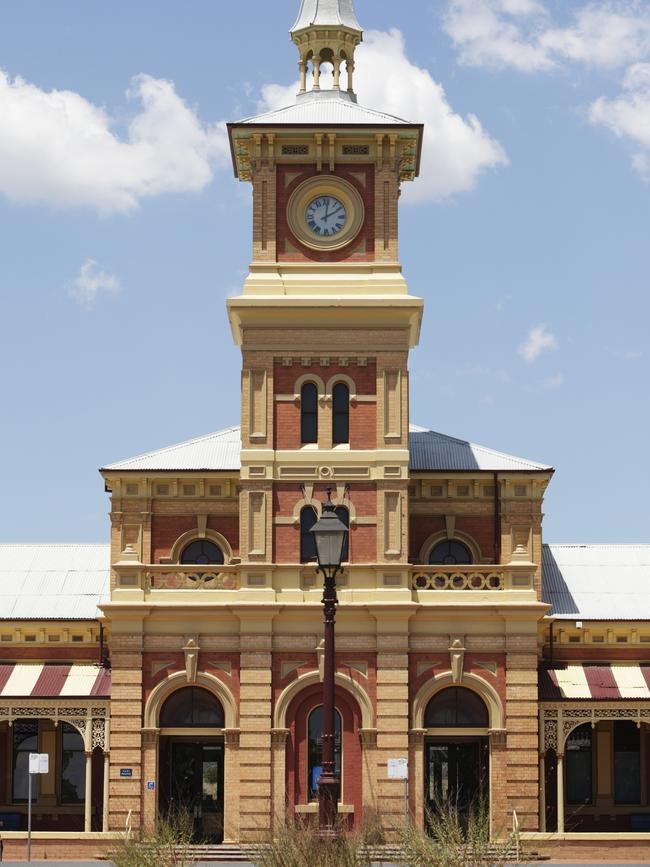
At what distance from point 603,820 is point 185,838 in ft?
71.8

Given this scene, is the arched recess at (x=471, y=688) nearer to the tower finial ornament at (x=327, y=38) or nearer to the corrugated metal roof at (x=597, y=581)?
the corrugated metal roof at (x=597, y=581)

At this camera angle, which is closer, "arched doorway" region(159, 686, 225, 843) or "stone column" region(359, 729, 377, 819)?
"stone column" region(359, 729, 377, 819)

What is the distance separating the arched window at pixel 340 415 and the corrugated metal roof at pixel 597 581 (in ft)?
28.3

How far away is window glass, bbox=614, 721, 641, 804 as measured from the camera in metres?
50.2

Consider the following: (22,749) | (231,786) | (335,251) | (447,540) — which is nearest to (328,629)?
(231,786)

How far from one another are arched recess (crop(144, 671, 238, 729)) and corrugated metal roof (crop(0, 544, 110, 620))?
6.24 m

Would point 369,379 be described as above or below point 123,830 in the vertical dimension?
above

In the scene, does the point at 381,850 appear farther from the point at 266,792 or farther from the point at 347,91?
the point at 347,91

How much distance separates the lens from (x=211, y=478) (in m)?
48.4

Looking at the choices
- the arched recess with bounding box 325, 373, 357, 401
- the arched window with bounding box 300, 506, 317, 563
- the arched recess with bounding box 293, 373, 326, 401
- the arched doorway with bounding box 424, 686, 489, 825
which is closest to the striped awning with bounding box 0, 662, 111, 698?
the arched window with bounding box 300, 506, 317, 563

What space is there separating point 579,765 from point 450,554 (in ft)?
24.9

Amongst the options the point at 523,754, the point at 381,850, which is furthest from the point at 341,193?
the point at 381,850

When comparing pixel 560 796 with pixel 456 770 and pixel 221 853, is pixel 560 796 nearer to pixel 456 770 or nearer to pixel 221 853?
pixel 456 770

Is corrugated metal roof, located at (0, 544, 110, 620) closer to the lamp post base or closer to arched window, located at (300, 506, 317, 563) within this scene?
arched window, located at (300, 506, 317, 563)
